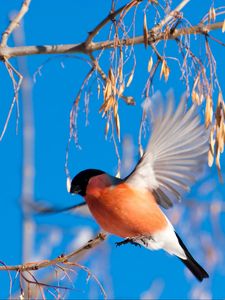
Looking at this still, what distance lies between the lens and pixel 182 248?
2535mm

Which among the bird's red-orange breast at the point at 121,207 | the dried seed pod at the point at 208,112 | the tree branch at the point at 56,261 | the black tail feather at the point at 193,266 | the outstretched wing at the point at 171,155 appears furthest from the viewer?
the black tail feather at the point at 193,266

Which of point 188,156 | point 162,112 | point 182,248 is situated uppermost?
point 162,112

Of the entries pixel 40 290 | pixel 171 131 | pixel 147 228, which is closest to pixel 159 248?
pixel 147 228

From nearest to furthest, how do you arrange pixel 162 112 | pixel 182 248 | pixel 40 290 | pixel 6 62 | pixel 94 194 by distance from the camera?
pixel 40 290, pixel 6 62, pixel 162 112, pixel 94 194, pixel 182 248

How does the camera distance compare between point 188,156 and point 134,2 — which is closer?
point 134,2

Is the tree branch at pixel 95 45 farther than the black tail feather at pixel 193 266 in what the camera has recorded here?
No

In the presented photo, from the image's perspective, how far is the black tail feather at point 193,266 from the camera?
250 cm

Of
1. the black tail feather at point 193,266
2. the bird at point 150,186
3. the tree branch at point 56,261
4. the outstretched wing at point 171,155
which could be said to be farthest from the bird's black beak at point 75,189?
the tree branch at point 56,261

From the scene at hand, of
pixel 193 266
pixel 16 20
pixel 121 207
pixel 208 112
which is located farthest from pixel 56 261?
pixel 193 266

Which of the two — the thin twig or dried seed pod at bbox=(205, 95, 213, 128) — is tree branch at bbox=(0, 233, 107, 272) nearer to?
dried seed pod at bbox=(205, 95, 213, 128)

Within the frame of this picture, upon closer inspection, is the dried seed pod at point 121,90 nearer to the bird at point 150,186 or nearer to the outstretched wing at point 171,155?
the outstretched wing at point 171,155

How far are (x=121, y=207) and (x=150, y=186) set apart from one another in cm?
13

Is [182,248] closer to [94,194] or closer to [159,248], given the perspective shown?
[159,248]

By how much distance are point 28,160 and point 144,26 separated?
682 mm
